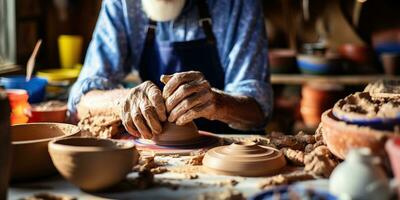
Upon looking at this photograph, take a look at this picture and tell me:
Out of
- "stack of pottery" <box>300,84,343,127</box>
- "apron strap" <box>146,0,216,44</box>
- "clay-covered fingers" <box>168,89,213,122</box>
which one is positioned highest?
"apron strap" <box>146,0,216,44</box>

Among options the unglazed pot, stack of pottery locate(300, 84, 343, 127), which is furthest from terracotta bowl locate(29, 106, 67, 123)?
stack of pottery locate(300, 84, 343, 127)

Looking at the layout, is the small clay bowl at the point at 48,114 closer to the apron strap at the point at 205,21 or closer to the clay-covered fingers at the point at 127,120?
the clay-covered fingers at the point at 127,120

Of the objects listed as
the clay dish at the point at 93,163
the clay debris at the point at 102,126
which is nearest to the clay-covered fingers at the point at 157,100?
the clay debris at the point at 102,126

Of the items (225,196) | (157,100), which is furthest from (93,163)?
(157,100)

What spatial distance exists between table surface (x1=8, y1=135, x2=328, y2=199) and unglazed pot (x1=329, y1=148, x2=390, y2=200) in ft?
1.01

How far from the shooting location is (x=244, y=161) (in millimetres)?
1585

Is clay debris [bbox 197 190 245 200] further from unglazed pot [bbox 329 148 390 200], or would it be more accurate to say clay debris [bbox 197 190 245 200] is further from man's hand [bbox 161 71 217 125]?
man's hand [bbox 161 71 217 125]

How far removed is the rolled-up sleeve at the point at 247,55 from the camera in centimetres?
252

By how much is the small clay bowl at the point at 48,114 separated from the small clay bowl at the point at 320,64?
94.9 inches

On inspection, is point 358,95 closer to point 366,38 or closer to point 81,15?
point 366,38

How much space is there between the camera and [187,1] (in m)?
2.73

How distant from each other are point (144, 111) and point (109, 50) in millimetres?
928

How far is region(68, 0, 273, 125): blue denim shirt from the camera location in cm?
260

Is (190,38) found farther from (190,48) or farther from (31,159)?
(31,159)
